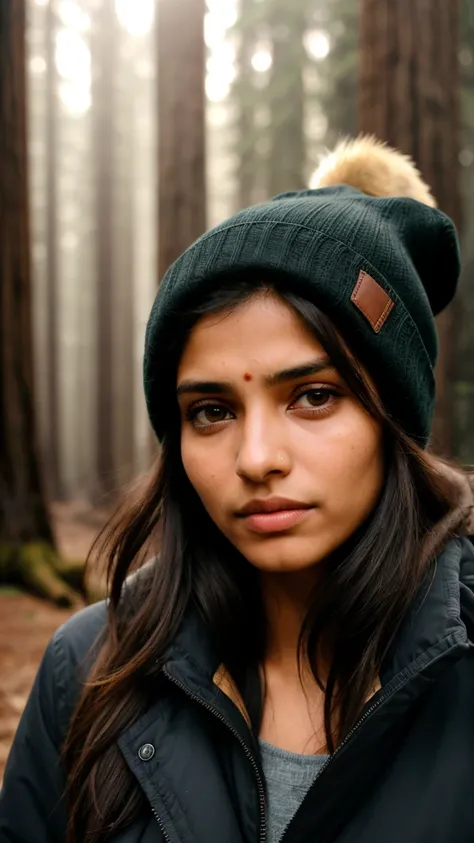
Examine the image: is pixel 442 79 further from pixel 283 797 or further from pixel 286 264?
pixel 283 797

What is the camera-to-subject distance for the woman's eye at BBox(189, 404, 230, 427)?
177cm

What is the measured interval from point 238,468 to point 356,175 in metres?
1.09

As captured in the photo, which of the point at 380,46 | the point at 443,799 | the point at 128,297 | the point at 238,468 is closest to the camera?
the point at 443,799

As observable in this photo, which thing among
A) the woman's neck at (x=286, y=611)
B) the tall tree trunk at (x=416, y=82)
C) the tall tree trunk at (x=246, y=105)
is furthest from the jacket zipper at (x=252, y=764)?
the tall tree trunk at (x=246, y=105)

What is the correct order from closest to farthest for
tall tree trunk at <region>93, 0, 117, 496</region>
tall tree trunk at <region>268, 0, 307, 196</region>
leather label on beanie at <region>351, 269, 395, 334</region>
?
leather label on beanie at <region>351, 269, 395, 334</region> < tall tree trunk at <region>268, 0, 307, 196</region> < tall tree trunk at <region>93, 0, 117, 496</region>

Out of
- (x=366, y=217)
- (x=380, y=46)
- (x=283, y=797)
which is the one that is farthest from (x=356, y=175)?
(x=380, y=46)

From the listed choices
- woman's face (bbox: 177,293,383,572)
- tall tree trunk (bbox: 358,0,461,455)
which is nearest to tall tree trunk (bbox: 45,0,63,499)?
tall tree trunk (bbox: 358,0,461,455)

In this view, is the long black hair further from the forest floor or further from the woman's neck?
the forest floor

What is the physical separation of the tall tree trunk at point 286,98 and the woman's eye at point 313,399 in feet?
41.9

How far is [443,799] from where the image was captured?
149cm

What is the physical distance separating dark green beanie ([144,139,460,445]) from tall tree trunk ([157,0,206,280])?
18.7 ft

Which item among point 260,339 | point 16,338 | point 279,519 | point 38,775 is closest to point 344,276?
point 260,339

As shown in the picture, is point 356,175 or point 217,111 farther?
point 217,111

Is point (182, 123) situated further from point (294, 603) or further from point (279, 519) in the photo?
point (279, 519)
